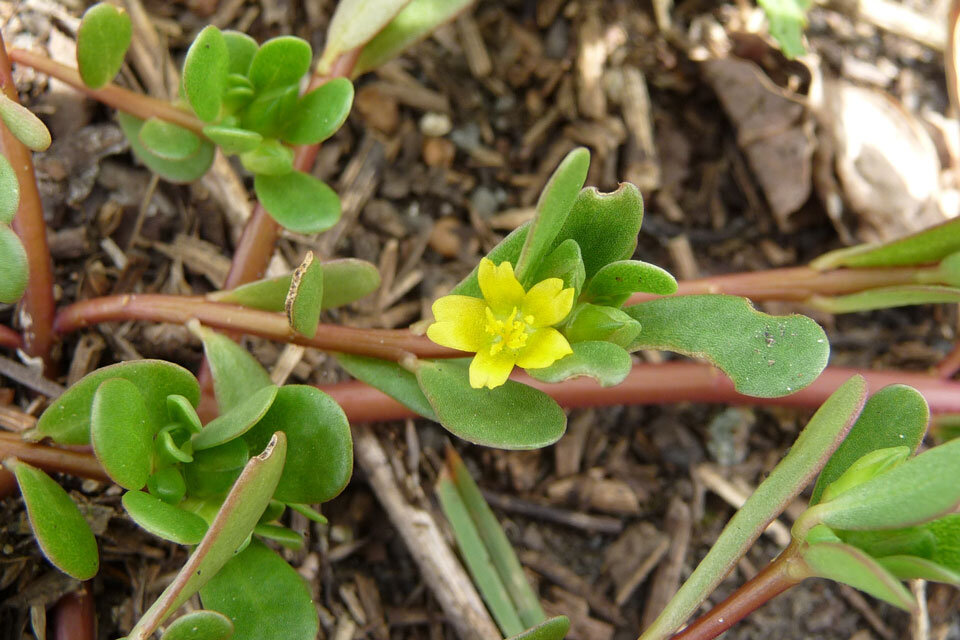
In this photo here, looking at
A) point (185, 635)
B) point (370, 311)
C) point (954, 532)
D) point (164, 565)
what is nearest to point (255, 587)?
point (185, 635)

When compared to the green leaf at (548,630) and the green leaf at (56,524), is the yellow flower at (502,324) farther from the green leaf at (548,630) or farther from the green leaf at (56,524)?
the green leaf at (56,524)

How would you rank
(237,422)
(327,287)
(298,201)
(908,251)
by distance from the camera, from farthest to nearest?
(908,251)
(298,201)
(327,287)
(237,422)

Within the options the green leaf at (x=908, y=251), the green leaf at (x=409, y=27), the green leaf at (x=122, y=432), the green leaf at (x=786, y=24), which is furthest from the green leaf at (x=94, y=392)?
the green leaf at (x=786, y=24)

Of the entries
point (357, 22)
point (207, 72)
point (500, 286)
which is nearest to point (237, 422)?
point (500, 286)

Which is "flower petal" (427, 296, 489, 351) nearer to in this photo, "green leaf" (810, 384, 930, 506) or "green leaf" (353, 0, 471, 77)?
"green leaf" (810, 384, 930, 506)

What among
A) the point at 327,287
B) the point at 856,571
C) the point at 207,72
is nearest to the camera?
the point at 856,571

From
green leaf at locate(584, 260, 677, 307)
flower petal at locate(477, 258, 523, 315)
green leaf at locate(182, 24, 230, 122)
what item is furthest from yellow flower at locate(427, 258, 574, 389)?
green leaf at locate(182, 24, 230, 122)

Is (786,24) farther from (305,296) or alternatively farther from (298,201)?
(305,296)
